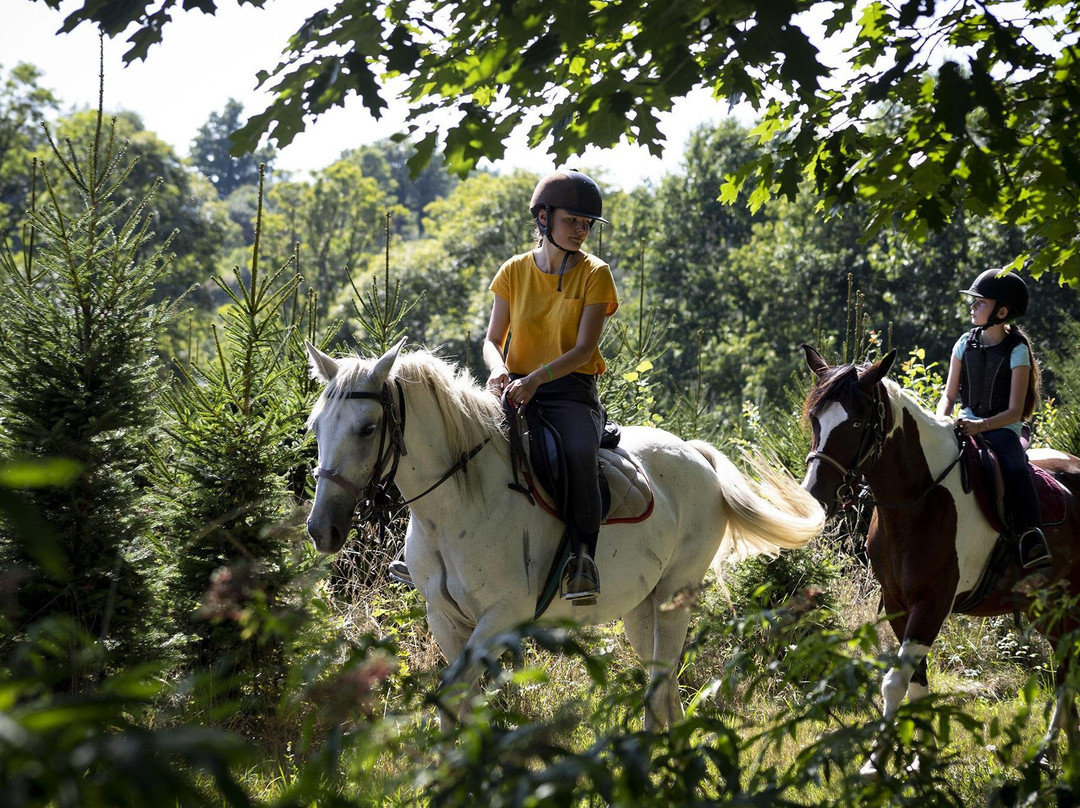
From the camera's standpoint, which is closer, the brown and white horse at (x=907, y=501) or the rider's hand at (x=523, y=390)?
the rider's hand at (x=523, y=390)

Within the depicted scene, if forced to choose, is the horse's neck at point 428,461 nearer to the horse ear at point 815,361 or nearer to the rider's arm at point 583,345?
the rider's arm at point 583,345

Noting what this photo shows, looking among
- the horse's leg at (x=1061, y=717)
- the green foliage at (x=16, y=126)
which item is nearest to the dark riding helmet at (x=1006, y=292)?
the horse's leg at (x=1061, y=717)

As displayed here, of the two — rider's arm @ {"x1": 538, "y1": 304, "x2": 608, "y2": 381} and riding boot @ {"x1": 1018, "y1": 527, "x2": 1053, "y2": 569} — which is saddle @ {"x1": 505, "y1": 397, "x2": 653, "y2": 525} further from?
riding boot @ {"x1": 1018, "y1": 527, "x2": 1053, "y2": 569}

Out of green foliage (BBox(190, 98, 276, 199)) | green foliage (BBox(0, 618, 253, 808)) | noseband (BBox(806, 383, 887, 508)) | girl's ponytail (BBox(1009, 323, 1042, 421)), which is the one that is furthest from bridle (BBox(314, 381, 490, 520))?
green foliage (BBox(190, 98, 276, 199))

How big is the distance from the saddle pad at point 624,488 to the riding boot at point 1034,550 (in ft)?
6.91

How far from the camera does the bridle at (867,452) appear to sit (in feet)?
16.9

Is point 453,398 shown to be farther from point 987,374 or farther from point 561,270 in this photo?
point 987,374

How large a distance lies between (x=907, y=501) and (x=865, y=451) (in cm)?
44

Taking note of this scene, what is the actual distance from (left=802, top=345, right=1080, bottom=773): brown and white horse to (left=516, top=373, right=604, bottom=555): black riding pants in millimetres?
1121

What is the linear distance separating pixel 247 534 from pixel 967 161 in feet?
14.8

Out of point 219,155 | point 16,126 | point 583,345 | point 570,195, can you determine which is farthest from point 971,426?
point 219,155

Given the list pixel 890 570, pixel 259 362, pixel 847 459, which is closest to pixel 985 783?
pixel 890 570

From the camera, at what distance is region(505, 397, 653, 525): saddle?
489 cm

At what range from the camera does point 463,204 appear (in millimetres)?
52906
